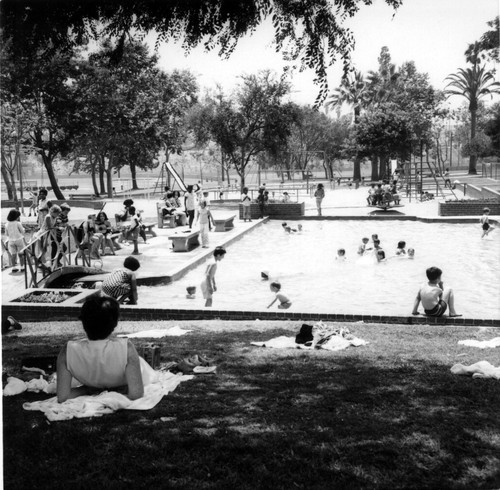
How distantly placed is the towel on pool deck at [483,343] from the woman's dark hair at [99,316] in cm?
434

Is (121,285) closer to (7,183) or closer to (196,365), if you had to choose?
(196,365)

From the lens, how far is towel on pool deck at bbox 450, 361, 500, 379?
5.56m

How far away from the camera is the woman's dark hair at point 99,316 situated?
4398mm

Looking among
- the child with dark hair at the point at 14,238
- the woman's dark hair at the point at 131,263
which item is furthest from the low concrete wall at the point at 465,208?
the woman's dark hair at the point at 131,263

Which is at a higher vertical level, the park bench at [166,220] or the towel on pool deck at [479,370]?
the park bench at [166,220]

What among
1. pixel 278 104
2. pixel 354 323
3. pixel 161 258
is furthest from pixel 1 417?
pixel 278 104

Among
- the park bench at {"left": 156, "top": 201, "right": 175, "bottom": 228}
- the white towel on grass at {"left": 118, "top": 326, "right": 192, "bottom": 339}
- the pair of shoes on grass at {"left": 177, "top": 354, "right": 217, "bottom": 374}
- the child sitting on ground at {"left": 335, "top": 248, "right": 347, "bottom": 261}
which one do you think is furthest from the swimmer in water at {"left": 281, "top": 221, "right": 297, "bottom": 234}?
the pair of shoes on grass at {"left": 177, "top": 354, "right": 217, "bottom": 374}

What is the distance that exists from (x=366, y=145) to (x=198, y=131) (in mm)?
21147

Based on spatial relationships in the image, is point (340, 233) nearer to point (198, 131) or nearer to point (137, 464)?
point (198, 131)

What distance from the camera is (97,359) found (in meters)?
4.49

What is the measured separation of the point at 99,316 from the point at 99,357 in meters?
0.29

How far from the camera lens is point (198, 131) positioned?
23.5 m

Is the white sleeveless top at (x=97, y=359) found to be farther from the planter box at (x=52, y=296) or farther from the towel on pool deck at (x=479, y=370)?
the planter box at (x=52, y=296)

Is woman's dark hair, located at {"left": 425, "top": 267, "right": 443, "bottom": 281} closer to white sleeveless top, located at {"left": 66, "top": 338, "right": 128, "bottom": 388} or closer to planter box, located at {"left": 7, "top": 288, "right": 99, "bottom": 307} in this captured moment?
planter box, located at {"left": 7, "top": 288, "right": 99, "bottom": 307}
